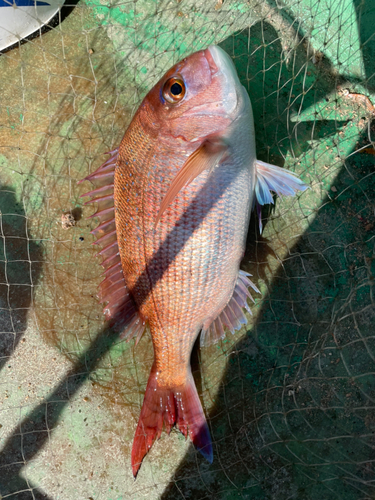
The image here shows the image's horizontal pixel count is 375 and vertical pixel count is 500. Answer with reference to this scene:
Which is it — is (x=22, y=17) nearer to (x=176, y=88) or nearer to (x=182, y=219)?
(x=176, y=88)

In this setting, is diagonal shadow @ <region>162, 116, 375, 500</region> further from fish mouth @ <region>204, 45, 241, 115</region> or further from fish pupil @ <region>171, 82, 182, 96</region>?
fish pupil @ <region>171, 82, 182, 96</region>

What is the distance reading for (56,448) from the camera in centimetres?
222

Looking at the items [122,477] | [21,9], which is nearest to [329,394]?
[122,477]

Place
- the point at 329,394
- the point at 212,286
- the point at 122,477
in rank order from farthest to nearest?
the point at 122,477 → the point at 329,394 → the point at 212,286

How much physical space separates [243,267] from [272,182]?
1.98ft

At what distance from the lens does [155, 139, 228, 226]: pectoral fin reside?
5.01 ft

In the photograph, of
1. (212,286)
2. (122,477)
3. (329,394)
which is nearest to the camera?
(212,286)

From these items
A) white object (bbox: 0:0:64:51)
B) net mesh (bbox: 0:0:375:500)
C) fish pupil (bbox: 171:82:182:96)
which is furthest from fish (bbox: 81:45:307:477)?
white object (bbox: 0:0:64:51)

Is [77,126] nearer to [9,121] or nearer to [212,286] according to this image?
[9,121]

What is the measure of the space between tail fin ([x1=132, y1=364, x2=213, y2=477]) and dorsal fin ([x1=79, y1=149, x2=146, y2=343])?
0.32 m

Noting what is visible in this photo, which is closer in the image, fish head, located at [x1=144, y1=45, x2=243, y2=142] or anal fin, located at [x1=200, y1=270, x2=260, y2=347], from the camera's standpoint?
fish head, located at [x1=144, y1=45, x2=243, y2=142]

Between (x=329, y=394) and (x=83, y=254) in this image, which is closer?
(x=329, y=394)

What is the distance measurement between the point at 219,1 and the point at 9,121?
1607 millimetres

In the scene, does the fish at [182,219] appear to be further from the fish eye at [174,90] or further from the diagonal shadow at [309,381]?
the diagonal shadow at [309,381]
